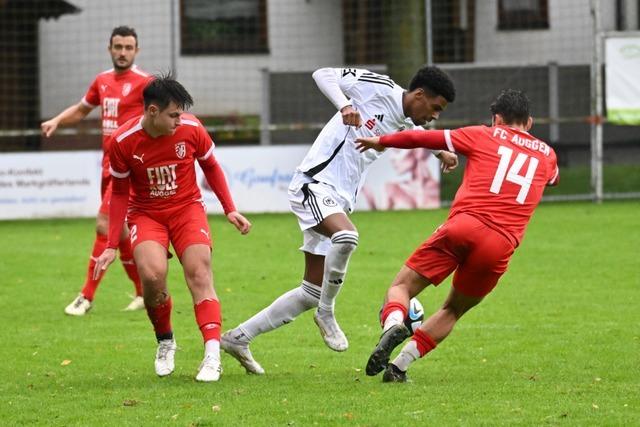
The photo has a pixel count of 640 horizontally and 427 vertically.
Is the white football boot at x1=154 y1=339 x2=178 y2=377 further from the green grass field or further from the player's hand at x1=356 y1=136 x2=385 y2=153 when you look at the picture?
the player's hand at x1=356 y1=136 x2=385 y2=153

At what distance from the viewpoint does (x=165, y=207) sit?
27.5 ft

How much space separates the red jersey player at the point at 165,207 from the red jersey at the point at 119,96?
3405 mm

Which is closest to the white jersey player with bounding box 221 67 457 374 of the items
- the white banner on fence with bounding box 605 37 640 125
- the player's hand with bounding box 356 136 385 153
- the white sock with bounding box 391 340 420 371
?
the player's hand with bounding box 356 136 385 153

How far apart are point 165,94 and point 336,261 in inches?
57.6

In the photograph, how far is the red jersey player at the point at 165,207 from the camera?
8.11 meters

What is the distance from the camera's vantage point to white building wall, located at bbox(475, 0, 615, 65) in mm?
26656

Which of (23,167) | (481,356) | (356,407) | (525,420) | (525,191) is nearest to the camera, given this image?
(525,420)

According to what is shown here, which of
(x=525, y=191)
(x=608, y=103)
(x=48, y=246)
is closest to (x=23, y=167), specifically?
(x=48, y=246)

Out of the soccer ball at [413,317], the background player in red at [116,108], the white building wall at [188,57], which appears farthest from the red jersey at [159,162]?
the white building wall at [188,57]

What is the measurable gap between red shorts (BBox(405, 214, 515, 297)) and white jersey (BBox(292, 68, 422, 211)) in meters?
1.06

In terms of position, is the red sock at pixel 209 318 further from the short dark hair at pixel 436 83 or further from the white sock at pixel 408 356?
the short dark hair at pixel 436 83

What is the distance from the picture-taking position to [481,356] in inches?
359

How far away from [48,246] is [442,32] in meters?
13.2

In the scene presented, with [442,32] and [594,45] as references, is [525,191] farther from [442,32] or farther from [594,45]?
[442,32]
